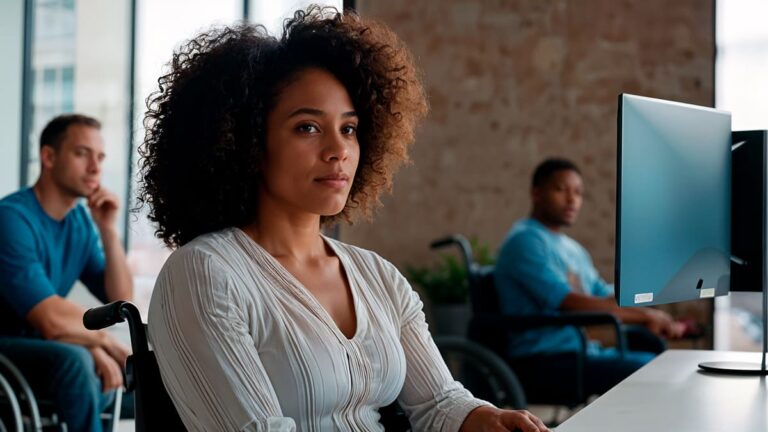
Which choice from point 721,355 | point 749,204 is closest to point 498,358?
point 721,355

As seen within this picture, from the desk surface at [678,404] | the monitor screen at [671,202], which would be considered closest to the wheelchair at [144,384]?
the desk surface at [678,404]

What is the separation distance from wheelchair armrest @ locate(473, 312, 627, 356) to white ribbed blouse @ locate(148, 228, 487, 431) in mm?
1917

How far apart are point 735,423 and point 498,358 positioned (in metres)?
2.17

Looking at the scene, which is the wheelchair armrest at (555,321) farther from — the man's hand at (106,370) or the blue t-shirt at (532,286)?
the man's hand at (106,370)

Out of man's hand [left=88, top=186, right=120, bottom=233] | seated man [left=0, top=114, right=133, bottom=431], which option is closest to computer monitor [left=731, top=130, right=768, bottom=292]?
seated man [left=0, top=114, right=133, bottom=431]

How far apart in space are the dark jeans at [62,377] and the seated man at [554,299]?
158cm

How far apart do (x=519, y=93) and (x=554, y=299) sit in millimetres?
2249

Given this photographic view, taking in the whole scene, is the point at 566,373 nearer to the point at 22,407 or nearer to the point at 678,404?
the point at 22,407

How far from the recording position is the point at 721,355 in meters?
2.37

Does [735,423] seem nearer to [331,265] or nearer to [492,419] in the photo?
[492,419]

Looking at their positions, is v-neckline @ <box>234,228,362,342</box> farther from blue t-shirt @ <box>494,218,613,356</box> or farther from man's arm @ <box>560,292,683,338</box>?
man's arm @ <box>560,292,683,338</box>

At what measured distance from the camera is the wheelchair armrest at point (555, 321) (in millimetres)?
3549

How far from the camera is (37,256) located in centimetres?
309

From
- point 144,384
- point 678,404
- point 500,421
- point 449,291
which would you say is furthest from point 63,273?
point 449,291
